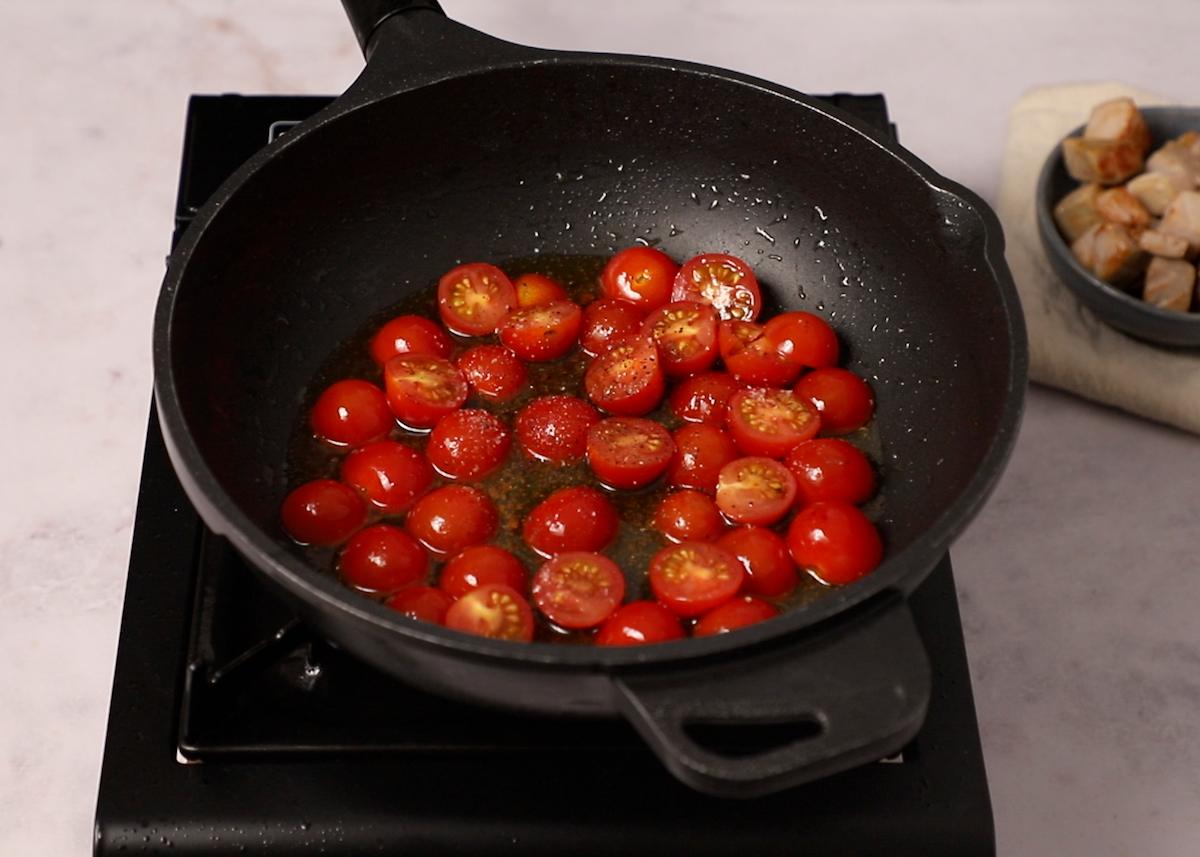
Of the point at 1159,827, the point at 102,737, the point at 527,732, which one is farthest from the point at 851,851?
the point at 102,737

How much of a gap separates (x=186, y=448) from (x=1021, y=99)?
1.14m

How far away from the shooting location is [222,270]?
126cm

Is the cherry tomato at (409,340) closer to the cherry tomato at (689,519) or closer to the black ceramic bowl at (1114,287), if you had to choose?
the cherry tomato at (689,519)

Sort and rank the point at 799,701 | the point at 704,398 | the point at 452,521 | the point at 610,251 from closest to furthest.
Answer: the point at 799,701 → the point at 452,521 → the point at 704,398 → the point at 610,251

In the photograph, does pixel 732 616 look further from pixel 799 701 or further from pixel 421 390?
pixel 421 390

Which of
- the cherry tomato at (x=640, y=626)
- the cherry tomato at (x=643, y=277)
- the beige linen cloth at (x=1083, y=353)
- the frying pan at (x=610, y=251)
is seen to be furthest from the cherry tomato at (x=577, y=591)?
the beige linen cloth at (x=1083, y=353)

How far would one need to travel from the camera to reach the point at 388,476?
4.07ft

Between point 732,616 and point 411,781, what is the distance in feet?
0.88

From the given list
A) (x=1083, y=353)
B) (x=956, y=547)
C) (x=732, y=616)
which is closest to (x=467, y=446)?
(x=732, y=616)

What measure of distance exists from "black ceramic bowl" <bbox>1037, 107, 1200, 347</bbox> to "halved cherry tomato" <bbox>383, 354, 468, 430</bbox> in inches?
25.1

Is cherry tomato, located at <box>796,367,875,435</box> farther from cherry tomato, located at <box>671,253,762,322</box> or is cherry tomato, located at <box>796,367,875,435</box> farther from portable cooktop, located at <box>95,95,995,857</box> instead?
portable cooktop, located at <box>95,95,995,857</box>

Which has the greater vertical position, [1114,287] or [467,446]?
[1114,287]

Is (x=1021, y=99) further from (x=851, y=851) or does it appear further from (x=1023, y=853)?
(x=851, y=851)

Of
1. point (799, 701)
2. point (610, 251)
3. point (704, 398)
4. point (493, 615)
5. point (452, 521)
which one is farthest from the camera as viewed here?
point (610, 251)
